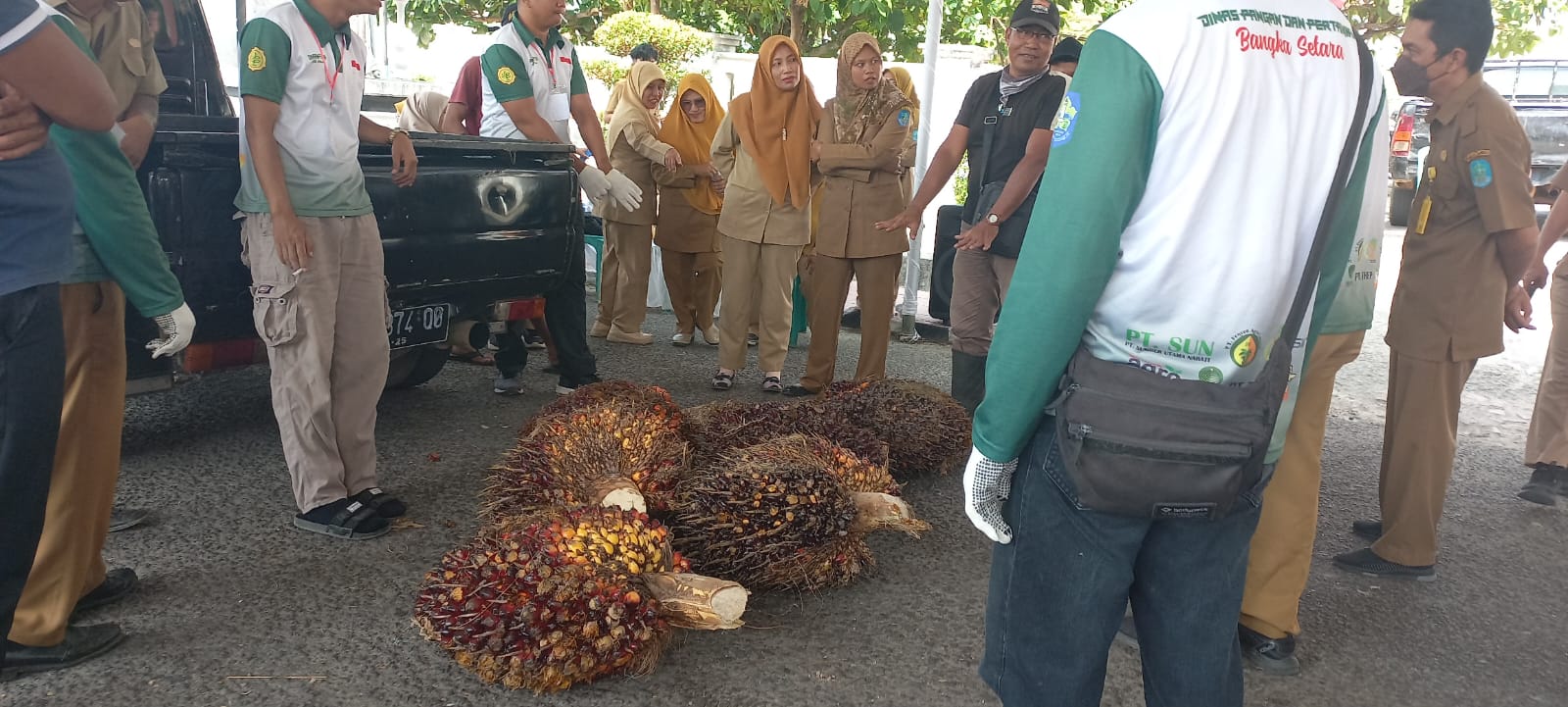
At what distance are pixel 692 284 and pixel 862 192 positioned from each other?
6.57 ft

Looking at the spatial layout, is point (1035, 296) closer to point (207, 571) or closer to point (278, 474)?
point (207, 571)

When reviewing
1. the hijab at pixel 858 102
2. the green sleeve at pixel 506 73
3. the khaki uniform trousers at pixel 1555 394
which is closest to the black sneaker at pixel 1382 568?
the khaki uniform trousers at pixel 1555 394

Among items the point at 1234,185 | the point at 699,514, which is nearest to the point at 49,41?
the point at 699,514

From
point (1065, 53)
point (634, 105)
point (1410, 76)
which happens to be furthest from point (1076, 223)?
point (634, 105)

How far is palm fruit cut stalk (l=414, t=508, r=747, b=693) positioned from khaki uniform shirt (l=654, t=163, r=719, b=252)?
4.54 m

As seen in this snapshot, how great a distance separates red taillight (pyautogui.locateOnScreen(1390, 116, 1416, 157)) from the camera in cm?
1354

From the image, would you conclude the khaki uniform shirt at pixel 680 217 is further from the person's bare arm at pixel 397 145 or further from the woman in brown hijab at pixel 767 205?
the person's bare arm at pixel 397 145

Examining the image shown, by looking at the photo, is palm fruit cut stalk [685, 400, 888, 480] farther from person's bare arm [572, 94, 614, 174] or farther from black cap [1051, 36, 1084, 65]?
black cap [1051, 36, 1084, 65]

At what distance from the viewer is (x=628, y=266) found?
7121mm

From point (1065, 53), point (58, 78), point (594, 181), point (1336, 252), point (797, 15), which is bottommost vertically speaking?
point (594, 181)

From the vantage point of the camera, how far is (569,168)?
4.97 meters

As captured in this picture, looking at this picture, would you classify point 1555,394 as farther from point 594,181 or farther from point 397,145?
point 397,145

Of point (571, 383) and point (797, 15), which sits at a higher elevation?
point (797, 15)

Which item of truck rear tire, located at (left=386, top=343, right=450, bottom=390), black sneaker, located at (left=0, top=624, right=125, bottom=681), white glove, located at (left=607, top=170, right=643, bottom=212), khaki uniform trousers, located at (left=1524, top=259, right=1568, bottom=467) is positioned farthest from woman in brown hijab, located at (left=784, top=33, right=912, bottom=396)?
black sneaker, located at (left=0, top=624, right=125, bottom=681)
